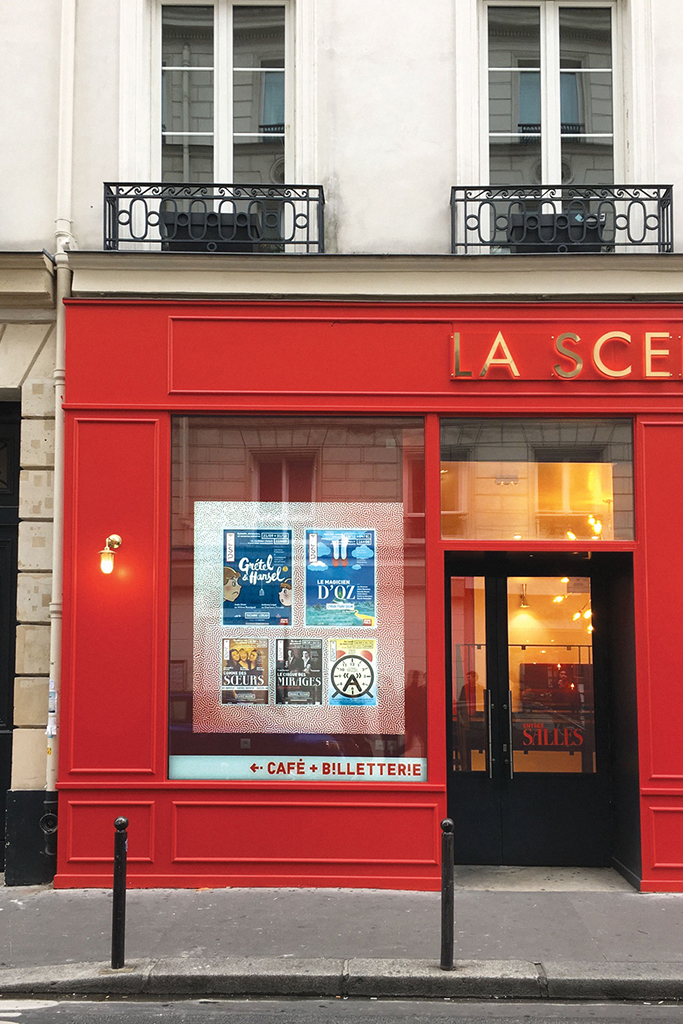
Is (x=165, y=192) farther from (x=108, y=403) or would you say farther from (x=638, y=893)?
(x=638, y=893)

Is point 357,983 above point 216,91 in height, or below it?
below

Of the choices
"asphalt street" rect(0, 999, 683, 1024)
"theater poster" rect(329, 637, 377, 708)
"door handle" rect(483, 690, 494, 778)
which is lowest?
"asphalt street" rect(0, 999, 683, 1024)

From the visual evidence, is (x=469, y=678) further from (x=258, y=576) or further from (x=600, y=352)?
A: (x=600, y=352)

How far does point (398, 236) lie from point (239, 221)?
1484mm

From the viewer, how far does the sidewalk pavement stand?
5.80 meters

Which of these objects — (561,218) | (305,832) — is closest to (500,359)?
(561,218)

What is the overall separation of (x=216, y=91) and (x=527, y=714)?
6.61 m

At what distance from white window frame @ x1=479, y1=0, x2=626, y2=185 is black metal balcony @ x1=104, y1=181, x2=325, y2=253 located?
1.80 m

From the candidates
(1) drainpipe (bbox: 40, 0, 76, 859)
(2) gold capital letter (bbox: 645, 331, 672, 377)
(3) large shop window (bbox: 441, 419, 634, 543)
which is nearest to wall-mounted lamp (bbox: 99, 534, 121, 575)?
(1) drainpipe (bbox: 40, 0, 76, 859)

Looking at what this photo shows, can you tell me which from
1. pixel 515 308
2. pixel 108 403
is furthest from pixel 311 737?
pixel 515 308

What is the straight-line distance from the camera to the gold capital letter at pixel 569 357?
26.5 feet

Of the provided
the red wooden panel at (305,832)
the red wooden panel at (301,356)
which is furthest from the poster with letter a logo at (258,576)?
the red wooden panel at (305,832)

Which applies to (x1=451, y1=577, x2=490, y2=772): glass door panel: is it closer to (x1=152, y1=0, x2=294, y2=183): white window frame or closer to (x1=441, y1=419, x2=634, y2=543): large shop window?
(x1=441, y1=419, x2=634, y2=543): large shop window

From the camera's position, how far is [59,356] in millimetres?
8227
